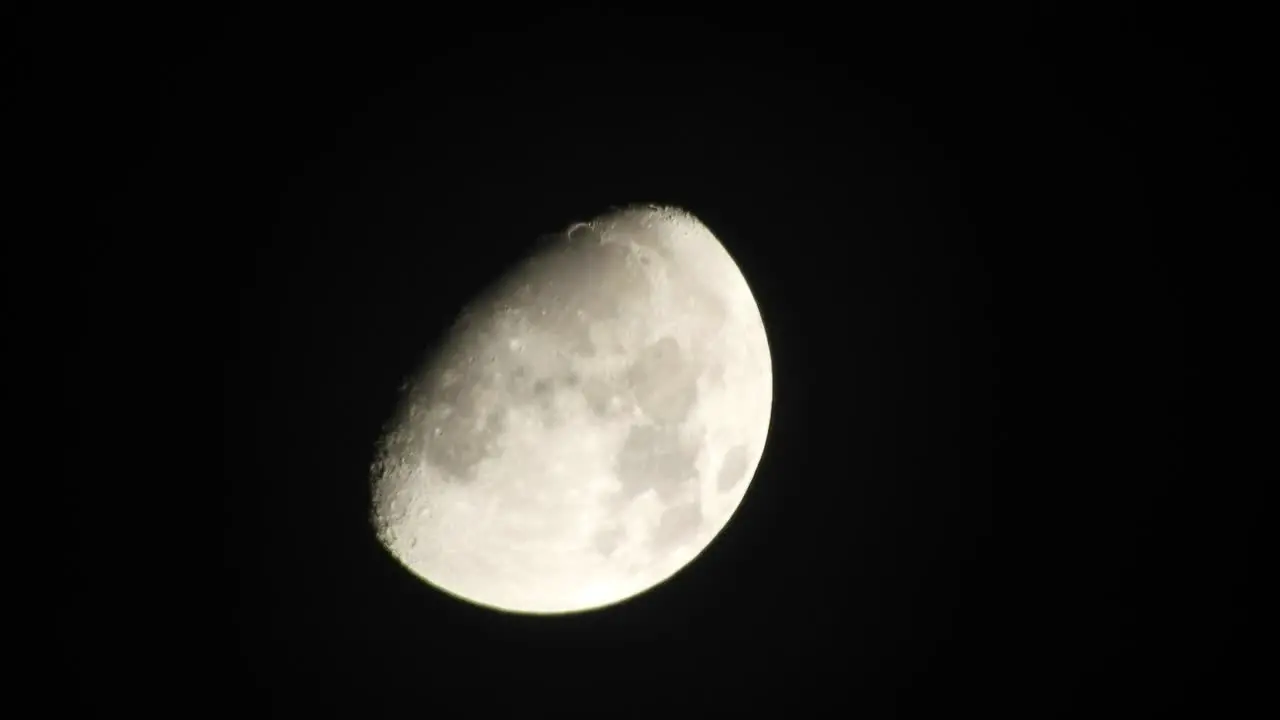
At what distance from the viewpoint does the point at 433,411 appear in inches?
57.2

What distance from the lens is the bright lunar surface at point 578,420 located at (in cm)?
143

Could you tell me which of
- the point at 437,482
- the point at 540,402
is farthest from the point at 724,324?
the point at 437,482

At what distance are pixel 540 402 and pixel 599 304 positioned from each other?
0.20 meters

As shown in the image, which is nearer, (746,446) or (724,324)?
(724,324)

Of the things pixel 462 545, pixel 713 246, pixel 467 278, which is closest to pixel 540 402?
pixel 467 278

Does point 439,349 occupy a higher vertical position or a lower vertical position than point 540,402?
higher

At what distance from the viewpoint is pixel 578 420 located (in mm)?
1444

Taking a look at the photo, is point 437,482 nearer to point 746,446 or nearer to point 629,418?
point 629,418

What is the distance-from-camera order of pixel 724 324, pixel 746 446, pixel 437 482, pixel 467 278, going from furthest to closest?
pixel 746 446 → pixel 724 324 → pixel 437 482 → pixel 467 278

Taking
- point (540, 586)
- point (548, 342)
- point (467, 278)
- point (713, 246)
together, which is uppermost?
point (713, 246)

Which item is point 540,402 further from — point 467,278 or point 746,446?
point 746,446

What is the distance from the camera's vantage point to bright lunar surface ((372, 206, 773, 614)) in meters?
1.43

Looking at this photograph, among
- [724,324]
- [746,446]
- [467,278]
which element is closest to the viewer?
[467,278]

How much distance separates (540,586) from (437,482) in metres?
0.33
